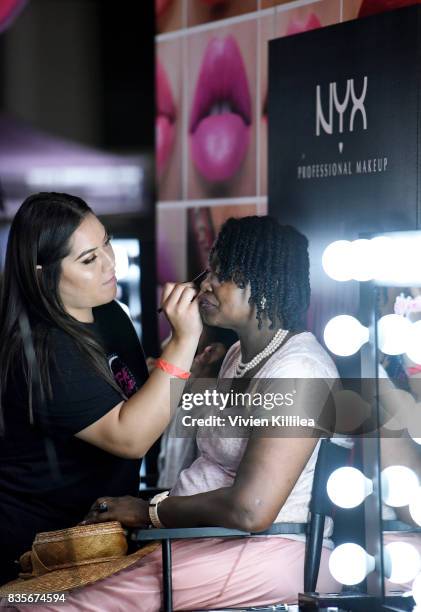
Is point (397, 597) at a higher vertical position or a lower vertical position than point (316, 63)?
lower

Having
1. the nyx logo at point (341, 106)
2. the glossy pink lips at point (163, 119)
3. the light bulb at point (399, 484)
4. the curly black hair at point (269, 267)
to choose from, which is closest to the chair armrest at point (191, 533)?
the light bulb at point (399, 484)

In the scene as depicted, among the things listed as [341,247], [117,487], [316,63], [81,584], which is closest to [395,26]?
[316,63]

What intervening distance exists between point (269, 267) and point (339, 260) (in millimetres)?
200

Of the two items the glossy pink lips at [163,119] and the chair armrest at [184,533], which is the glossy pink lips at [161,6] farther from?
the chair armrest at [184,533]

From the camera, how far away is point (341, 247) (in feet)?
6.05

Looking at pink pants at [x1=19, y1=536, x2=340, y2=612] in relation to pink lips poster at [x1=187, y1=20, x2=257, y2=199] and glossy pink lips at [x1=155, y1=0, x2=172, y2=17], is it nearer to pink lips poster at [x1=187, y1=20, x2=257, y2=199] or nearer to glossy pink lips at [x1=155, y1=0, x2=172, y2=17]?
pink lips poster at [x1=187, y1=20, x2=257, y2=199]

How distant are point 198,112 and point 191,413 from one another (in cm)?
123

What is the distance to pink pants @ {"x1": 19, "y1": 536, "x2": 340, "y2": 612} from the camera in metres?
1.86

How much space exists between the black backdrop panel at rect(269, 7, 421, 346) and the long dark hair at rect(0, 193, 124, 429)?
59cm

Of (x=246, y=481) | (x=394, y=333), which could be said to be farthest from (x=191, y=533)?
(x=394, y=333)

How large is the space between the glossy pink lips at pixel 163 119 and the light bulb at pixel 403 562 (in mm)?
1701

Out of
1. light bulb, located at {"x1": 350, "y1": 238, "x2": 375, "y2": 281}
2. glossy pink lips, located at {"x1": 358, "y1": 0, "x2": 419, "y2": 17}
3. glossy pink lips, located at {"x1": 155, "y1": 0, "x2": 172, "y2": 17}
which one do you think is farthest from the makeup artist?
glossy pink lips, located at {"x1": 155, "y1": 0, "x2": 172, "y2": 17}

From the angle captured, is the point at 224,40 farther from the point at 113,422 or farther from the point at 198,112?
the point at 113,422

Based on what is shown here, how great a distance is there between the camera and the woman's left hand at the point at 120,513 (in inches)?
75.7
